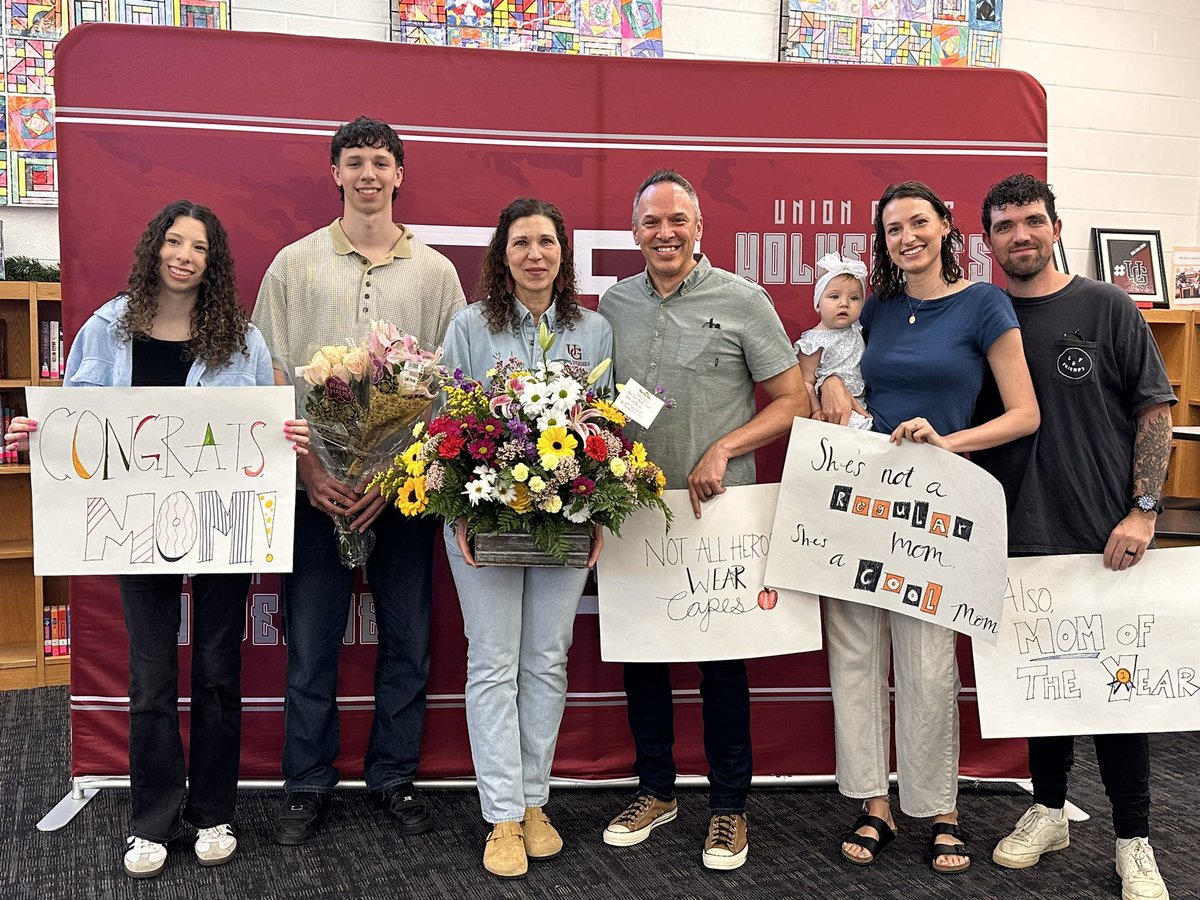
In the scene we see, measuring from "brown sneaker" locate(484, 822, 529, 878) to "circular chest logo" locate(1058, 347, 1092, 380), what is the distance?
179 cm

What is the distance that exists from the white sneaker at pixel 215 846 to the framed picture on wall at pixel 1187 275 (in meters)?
5.16

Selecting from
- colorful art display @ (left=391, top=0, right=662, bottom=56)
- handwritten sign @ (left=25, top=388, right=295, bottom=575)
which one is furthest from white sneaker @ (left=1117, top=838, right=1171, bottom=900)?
colorful art display @ (left=391, top=0, right=662, bottom=56)

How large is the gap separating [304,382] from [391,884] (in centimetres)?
132

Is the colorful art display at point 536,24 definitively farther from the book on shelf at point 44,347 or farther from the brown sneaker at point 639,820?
the brown sneaker at point 639,820

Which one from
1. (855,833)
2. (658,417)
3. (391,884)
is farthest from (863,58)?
(391,884)

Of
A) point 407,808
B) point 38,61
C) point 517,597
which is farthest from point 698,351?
point 38,61

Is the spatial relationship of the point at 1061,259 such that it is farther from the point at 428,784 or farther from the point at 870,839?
the point at 428,784

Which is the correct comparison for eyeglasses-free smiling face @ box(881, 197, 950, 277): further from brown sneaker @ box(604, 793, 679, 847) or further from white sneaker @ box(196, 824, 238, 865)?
white sneaker @ box(196, 824, 238, 865)

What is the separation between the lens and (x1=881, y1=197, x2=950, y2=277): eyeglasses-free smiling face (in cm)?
240

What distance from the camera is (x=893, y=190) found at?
8.06 feet

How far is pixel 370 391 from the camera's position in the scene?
2398 millimetres

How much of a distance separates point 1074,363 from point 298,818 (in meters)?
2.36

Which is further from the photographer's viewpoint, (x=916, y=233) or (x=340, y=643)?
(x=340, y=643)

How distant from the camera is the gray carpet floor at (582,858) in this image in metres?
2.43
